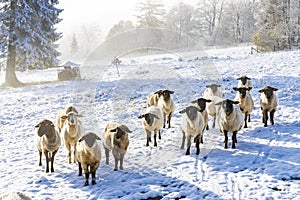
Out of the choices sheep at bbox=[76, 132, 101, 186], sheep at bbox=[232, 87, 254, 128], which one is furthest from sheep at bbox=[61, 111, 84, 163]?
sheep at bbox=[232, 87, 254, 128]

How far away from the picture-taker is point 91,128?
12.7 metres

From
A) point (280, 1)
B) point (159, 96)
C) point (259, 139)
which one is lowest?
point (259, 139)

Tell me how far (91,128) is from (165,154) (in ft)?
15.3

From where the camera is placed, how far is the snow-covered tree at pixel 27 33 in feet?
83.4

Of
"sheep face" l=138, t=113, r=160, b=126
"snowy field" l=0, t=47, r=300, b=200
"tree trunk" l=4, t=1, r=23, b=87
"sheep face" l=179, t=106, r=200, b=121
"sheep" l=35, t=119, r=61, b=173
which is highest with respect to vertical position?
"tree trunk" l=4, t=1, r=23, b=87

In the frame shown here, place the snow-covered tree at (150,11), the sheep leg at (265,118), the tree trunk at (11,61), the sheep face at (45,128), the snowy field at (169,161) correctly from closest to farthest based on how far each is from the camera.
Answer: the snowy field at (169,161) < the sheep face at (45,128) < the sheep leg at (265,118) < the tree trunk at (11,61) < the snow-covered tree at (150,11)

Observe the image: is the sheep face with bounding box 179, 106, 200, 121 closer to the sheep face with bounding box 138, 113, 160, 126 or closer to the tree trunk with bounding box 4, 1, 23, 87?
the sheep face with bounding box 138, 113, 160, 126

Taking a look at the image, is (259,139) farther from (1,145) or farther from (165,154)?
(1,145)

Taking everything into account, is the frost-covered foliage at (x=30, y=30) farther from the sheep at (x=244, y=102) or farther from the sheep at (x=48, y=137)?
the sheep at (x=244, y=102)

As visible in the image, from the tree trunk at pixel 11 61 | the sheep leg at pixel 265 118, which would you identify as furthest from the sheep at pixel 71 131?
the tree trunk at pixel 11 61

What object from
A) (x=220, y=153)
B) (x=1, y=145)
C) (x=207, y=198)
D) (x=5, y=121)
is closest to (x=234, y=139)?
(x=220, y=153)

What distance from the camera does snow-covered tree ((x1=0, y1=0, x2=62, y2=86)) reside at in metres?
25.4

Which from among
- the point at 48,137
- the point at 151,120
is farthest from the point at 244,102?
the point at 48,137

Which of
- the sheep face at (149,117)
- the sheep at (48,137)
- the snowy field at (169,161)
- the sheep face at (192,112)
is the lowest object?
the snowy field at (169,161)
